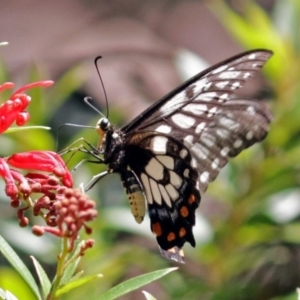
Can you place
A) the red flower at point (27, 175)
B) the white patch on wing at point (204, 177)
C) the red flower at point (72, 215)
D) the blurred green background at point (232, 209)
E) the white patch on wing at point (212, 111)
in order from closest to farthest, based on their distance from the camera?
the red flower at point (72, 215) < the red flower at point (27, 175) < the white patch on wing at point (212, 111) < the white patch on wing at point (204, 177) < the blurred green background at point (232, 209)

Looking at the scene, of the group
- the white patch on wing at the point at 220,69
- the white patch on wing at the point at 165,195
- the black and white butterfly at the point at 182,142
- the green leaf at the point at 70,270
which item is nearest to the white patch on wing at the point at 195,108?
the black and white butterfly at the point at 182,142

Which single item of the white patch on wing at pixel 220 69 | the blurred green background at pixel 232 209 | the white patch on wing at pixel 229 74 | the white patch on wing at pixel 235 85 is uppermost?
the white patch on wing at pixel 220 69

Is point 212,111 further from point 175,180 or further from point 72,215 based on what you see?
point 72,215

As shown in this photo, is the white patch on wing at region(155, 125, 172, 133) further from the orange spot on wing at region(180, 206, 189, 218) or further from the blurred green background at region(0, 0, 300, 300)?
the blurred green background at region(0, 0, 300, 300)

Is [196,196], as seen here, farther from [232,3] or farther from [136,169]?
[232,3]

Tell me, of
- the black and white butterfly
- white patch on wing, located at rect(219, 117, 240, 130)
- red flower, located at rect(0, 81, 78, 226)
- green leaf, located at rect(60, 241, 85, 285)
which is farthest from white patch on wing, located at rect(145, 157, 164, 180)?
green leaf, located at rect(60, 241, 85, 285)

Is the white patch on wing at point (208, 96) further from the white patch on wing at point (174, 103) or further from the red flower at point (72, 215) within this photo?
the red flower at point (72, 215)

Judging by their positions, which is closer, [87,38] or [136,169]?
[136,169]

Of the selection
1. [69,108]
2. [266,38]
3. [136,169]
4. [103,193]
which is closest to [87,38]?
[69,108]
